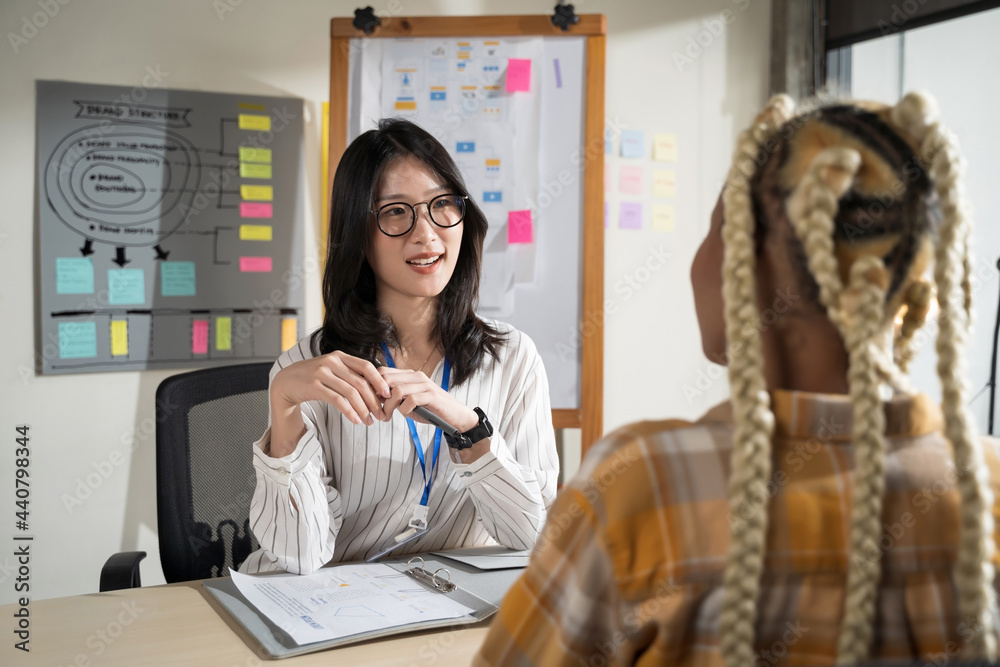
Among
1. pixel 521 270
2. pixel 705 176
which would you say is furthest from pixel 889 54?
pixel 521 270

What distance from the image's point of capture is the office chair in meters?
1.61

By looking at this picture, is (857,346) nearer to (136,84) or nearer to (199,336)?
(199,336)

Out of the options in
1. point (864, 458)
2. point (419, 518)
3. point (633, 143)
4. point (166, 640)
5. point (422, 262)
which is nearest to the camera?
point (864, 458)

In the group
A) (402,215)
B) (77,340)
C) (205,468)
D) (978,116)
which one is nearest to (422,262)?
(402,215)

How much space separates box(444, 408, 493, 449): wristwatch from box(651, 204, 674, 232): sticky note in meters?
2.01

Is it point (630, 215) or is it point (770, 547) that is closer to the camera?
point (770, 547)

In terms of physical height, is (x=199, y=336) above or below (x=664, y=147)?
below

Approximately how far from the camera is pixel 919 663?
0.48 meters

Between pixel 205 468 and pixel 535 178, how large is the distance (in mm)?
1446

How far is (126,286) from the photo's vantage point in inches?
103

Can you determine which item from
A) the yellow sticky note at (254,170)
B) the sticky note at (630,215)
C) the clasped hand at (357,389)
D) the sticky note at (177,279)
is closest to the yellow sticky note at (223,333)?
the sticky note at (177,279)

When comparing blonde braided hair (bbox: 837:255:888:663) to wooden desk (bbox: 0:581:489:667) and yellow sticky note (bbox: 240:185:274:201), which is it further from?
yellow sticky note (bbox: 240:185:274:201)

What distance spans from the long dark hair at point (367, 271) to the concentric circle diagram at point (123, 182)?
1191 millimetres

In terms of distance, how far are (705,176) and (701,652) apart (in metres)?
2.95
